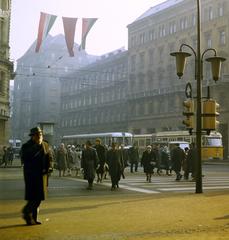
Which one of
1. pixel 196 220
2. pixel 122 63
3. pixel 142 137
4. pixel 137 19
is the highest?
pixel 137 19

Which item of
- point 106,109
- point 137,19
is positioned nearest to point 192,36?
point 137,19

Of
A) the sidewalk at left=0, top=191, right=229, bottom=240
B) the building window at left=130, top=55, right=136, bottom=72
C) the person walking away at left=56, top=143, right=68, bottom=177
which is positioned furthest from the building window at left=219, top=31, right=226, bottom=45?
the sidewalk at left=0, top=191, right=229, bottom=240

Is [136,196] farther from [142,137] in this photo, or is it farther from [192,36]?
[192,36]

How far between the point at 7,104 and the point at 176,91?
83.4ft

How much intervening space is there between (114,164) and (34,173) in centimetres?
841

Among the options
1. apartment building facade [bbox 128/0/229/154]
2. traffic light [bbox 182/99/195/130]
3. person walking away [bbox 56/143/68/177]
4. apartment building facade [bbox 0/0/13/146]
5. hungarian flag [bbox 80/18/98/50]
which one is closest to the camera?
traffic light [bbox 182/99/195/130]

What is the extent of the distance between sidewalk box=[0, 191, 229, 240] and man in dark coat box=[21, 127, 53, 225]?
1.12ft

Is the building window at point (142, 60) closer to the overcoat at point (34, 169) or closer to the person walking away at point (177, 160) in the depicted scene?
the person walking away at point (177, 160)

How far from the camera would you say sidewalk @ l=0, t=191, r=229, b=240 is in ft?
27.5

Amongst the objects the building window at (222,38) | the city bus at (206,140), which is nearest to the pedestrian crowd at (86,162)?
the city bus at (206,140)

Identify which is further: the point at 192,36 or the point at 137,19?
the point at 137,19

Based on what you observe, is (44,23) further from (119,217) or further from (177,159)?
(119,217)

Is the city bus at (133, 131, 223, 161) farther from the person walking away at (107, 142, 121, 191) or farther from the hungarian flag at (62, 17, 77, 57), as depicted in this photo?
the person walking away at (107, 142, 121, 191)

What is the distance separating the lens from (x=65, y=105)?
A: 99688 mm
